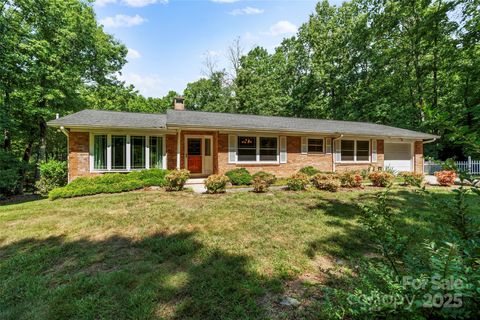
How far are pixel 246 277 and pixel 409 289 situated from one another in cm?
216

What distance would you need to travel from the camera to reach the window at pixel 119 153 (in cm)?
1061

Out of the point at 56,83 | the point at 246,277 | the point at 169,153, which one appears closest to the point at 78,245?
the point at 246,277

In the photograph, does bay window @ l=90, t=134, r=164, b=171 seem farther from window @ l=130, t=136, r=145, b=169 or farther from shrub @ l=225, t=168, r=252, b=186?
shrub @ l=225, t=168, r=252, b=186

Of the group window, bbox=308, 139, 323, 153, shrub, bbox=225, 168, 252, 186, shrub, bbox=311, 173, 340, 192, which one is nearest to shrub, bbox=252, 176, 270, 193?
shrub, bbox=225, 168, 252, 186

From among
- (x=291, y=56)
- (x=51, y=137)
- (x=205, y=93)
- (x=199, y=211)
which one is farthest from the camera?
(x=205, y=93)

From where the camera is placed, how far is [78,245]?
14.6 feet

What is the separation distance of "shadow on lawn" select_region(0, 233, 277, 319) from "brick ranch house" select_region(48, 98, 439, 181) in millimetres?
6460

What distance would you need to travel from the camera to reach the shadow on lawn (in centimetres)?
264

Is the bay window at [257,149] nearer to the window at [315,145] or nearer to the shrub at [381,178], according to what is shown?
the window at [315,145]

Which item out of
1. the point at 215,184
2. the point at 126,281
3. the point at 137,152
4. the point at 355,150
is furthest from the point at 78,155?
the point at 355,150

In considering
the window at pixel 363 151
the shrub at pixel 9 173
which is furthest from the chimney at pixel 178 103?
the window at pixel 363 151

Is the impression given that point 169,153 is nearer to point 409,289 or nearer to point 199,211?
point 199,211

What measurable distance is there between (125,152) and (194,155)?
3626 millimetres

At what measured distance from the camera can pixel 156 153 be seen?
1133cm
